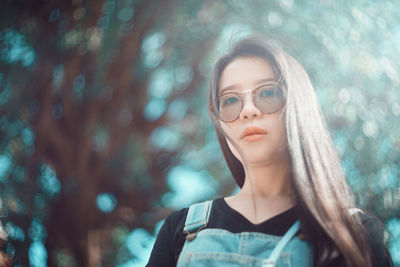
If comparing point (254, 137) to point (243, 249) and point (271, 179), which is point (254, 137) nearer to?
point (271, 179)

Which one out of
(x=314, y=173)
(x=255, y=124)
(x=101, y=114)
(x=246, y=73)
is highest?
(x=246, y=73)

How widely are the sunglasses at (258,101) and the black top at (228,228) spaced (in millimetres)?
246

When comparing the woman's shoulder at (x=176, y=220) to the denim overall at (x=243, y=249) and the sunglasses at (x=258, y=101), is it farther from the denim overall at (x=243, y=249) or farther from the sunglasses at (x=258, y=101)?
the sunglasses at (x=258, y=101)

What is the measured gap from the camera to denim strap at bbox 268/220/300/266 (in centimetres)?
88

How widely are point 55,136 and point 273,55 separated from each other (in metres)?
3.21

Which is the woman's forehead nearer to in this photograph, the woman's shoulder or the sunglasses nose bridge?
the sunglasses nose bridge

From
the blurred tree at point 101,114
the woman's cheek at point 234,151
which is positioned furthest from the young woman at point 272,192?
the blurred tree at point 101,114

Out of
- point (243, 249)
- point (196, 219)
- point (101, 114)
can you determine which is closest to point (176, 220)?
point (196, 219)

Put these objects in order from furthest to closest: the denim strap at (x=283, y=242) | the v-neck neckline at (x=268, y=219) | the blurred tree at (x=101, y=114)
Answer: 1. the blurred tree at (x=101, y=114)
2. the v-neck neckline at (x=268, y=219)
3. the denim strap at (x=283, y=242)

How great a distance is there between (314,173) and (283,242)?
0.59 ft

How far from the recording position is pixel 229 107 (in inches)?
42.7

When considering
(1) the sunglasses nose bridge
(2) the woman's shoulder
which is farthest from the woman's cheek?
(2) the woman's shoulder

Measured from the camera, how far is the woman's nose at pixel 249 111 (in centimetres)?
103

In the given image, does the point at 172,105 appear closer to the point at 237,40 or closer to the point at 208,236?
the point at 237,40
